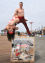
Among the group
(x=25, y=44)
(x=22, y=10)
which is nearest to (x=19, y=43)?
(x=25, y=44)

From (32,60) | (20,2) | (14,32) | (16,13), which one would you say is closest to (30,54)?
(32,60)

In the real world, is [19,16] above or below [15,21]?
above

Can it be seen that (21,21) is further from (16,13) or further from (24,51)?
(24,51)

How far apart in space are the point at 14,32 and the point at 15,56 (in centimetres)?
90

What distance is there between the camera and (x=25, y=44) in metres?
5.36

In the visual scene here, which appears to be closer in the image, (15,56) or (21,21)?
(15,56)

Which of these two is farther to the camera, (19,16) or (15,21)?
(19,16)

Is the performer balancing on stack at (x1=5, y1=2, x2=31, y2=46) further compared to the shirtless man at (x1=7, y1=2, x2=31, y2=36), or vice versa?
the shirtless man at (x1=7, y1=2, x2=31, y2=36)

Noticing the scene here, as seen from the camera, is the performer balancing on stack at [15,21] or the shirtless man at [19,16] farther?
the shirtless man at [19,16]

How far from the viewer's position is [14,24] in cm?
524

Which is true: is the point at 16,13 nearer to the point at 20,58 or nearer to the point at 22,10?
the point at 22,10

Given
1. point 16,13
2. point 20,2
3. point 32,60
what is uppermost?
point 20,2

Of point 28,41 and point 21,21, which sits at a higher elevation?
point 21,21

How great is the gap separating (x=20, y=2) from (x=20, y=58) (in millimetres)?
2151
